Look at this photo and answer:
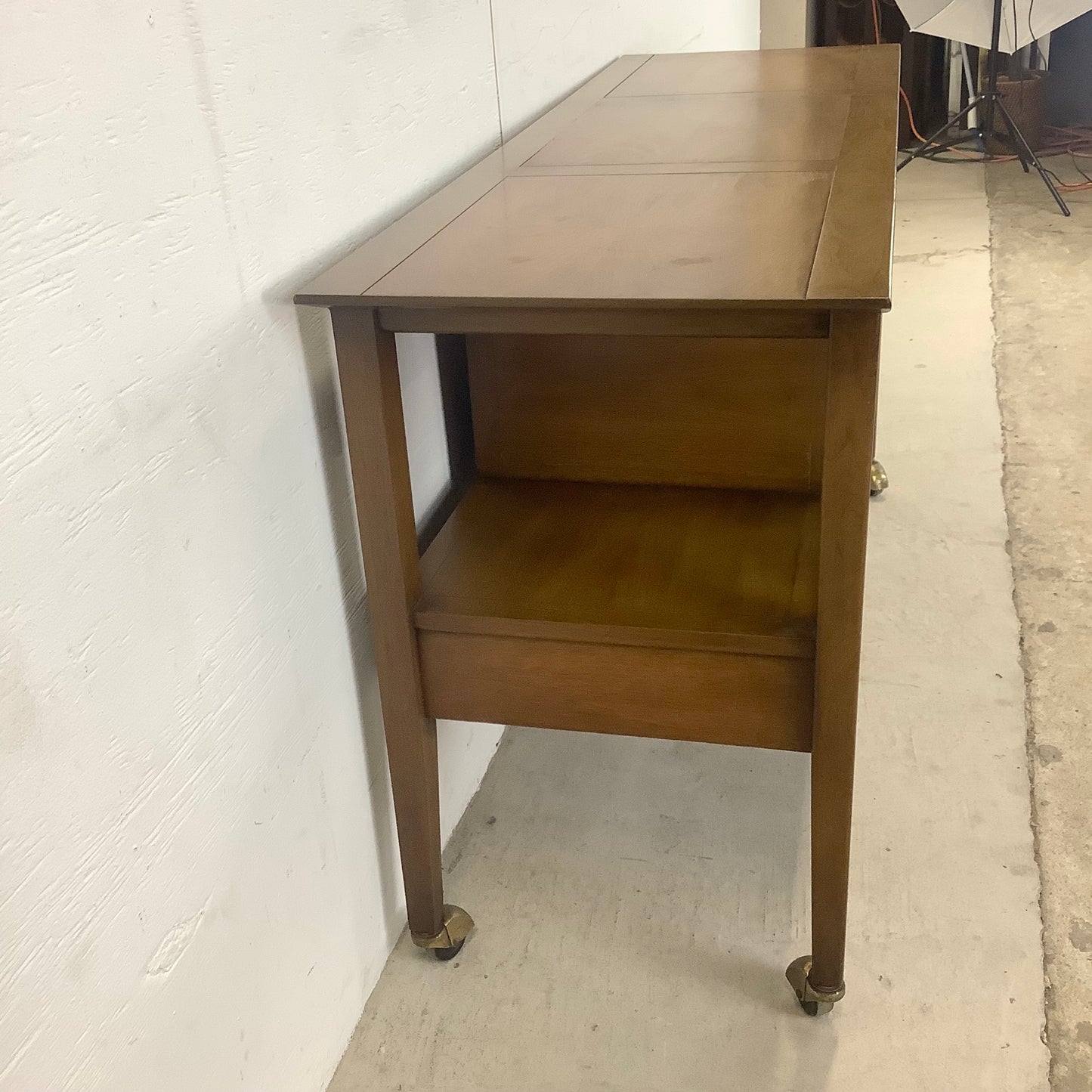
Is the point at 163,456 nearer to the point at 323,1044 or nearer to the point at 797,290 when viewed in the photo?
the point at 797,290

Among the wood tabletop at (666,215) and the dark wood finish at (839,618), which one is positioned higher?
the wood tabletop at (666,215)

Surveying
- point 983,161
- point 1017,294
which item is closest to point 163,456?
point 1017,294

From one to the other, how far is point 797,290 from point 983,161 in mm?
3890

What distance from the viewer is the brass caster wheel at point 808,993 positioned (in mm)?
1115

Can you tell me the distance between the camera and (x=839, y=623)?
0.91 m

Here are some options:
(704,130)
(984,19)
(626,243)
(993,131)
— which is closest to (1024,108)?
(993,131)

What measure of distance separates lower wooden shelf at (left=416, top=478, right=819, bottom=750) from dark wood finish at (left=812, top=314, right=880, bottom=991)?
0.10 feet

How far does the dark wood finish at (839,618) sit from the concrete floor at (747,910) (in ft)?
0.33

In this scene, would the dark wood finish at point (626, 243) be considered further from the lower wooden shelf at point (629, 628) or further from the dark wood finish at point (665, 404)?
the lower wooden shelf at point (629, 628)

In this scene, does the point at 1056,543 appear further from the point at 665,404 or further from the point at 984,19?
the point at 984,19

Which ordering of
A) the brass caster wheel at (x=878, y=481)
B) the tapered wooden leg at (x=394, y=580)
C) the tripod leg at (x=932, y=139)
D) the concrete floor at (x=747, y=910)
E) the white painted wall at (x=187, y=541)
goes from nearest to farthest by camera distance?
the white painted wall at (x=187, y=541) < the tapered wooden leg at (x=394, y=580) < the concrete floor at (x=747, y=910) < the brass caster wheel at (x=878, y=481) < the tripod leg at (x=932, y=139)

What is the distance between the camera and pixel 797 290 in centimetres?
78

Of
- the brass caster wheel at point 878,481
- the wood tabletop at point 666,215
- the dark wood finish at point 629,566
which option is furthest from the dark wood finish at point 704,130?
the brass caster wheel at point 878,481

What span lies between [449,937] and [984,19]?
148 inches
